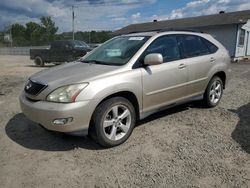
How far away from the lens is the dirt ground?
307cm

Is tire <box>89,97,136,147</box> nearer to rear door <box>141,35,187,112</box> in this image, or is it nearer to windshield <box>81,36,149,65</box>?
rear door <box>141,35,187,112</box>

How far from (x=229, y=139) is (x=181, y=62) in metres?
1.60

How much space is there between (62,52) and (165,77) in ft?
41.6

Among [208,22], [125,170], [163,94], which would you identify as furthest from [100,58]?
[208,22]

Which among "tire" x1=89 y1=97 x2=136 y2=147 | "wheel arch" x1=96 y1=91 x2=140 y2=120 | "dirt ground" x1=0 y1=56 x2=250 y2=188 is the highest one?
"wheel arch" x1=96 y1=91 x2=140 y2=120

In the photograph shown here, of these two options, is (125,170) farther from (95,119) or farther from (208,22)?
(208,22)

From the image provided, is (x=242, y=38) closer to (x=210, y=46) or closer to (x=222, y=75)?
(x=222, y=75)

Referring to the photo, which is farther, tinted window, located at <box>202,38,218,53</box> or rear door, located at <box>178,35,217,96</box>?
tinted window, located at <box>202,38,218,53</box>

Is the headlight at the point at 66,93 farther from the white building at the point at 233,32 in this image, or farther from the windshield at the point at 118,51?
the white building at the point at 233,32

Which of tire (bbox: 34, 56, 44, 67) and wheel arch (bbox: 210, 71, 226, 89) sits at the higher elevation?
wheel arch (bbox: 210, 71, 226, 89)

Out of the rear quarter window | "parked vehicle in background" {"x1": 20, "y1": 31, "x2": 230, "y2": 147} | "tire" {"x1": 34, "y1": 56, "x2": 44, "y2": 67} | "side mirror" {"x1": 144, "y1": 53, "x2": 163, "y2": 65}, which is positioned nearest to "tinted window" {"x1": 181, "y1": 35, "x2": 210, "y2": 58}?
"parked vehicle in background" {"x1": 20, "y1": 31, "x2": 230, "y2": 147}

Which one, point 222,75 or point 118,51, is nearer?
point 118,51

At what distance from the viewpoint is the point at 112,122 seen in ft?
12.6

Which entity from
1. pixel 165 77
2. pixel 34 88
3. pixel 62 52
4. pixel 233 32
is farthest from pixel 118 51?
pixel 233 32
